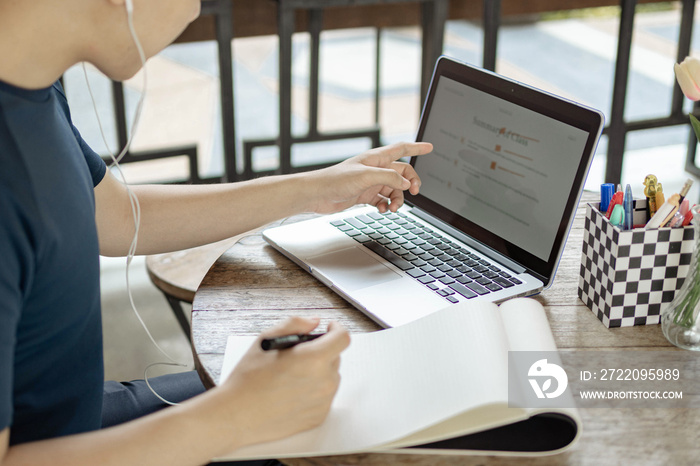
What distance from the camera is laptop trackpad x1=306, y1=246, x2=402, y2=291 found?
979 millimetres

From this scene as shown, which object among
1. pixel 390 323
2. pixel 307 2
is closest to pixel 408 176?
pixel 390 323

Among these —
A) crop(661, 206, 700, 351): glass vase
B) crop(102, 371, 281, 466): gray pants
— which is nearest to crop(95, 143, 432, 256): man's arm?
crop(102, 371, 281, 466): gray pants

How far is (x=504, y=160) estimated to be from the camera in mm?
1045

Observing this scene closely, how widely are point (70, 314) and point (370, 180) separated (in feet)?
1.60

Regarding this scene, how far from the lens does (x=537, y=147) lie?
999mm

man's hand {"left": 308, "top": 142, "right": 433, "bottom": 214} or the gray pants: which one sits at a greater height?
man's hand {"left": 308, "top": 142, "right": 433, "bottom": 214}

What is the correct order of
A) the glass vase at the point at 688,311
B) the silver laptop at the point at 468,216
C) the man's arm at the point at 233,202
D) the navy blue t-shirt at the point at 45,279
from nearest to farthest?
the navy blue t-shirt at the point at 45,279, the glass vase at the point at 688,311, the silver laptop at the point at 468,216, the man's arm at the point at 233,202

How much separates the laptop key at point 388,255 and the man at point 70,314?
0.30 m

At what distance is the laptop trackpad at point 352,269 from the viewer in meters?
0.98

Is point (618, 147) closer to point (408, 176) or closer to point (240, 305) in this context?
point (408, 176)

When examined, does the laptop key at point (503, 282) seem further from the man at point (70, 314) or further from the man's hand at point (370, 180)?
the man at point (70, 314)

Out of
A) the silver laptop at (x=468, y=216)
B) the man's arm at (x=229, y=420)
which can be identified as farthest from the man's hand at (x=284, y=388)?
the silver laptop at (x=468, y=216)

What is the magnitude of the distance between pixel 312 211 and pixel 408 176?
0.53 feet

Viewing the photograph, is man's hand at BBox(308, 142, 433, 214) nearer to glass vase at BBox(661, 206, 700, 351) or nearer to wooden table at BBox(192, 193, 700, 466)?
wooden table at BBox(192, 193, 700, 466)
